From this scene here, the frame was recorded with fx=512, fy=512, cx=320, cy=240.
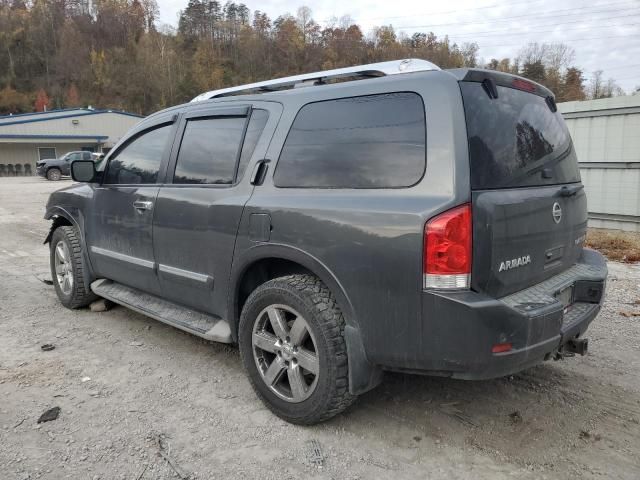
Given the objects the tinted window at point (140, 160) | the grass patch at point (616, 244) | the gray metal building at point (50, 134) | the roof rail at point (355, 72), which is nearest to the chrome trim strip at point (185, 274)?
the tinted window at point (140, 160)

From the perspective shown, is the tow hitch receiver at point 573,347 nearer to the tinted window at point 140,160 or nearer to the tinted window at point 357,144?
the tinted window at point 357,144

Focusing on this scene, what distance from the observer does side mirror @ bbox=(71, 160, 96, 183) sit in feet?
14.6

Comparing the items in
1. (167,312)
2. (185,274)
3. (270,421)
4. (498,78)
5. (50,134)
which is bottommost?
(270,421)

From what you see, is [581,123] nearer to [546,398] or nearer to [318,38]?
[546,398]

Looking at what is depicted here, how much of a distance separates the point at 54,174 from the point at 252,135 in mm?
30709

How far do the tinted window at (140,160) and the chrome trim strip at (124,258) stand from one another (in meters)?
0.61

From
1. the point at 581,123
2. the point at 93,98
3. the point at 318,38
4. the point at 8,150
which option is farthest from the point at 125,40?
the point at 581,123

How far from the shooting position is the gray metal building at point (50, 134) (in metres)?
41.2

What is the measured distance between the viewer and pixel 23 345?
4176 mm

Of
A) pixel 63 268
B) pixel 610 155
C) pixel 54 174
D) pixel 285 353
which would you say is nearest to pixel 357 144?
pixel 285 353

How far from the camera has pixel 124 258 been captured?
423cm

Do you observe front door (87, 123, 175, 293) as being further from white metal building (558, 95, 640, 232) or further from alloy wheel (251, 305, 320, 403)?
white metal building (558, 95, 640, 232)

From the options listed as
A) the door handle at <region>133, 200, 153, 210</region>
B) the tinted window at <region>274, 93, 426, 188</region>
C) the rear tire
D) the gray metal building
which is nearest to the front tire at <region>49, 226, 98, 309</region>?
the door handle at <region>133, 200, 153, 210</region>

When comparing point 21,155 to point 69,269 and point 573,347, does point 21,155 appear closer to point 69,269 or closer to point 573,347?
point 69,269
